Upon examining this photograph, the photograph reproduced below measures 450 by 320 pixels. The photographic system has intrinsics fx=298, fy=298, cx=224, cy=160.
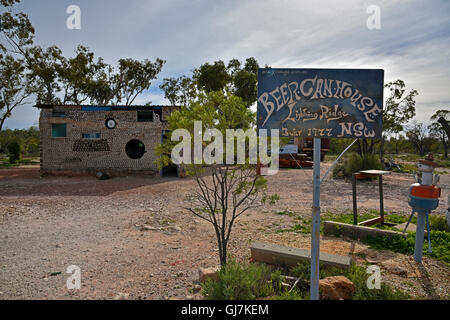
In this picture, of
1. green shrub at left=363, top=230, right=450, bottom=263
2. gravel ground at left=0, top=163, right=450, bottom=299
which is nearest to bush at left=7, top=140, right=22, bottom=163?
gravel ground at left=0, top=163, right=450, bottom=299

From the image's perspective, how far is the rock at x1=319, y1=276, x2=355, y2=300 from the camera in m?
3.31

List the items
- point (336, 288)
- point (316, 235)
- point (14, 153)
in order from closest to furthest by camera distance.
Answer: point (316, 235) < point (336, 288) < point (14, 153)

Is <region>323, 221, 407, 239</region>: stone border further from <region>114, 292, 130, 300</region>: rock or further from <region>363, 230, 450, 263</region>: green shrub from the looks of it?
<region>114, 292, 130, 300</region>: rock

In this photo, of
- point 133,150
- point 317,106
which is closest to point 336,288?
point 317,106

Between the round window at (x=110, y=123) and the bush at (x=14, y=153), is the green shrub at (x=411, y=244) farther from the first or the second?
the bush at (x=14, y=153)

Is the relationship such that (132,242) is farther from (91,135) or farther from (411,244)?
(91,135)

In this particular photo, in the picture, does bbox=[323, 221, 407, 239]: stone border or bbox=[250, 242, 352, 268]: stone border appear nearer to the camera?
bbox=[250, 242, 352, 268]: stone border

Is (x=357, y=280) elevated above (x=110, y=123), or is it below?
below

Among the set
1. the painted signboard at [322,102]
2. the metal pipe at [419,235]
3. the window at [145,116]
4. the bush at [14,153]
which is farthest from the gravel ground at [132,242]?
the bush at [14,153]

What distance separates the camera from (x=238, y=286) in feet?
11.3

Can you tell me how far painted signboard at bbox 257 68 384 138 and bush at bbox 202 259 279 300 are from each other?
171cm

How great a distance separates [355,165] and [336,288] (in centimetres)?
1267

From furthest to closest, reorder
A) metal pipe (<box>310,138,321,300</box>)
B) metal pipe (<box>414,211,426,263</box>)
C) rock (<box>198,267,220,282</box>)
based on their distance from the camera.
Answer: metal pipe (<box>414,211,426,263</box>)
rock (<box>198,267,220,282</box>)
metal pipe (<box>310,138,321,300</box>)

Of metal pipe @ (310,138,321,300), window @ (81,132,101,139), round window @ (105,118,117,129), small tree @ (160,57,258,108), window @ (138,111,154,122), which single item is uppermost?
small tree @ (160,57,258,108)
